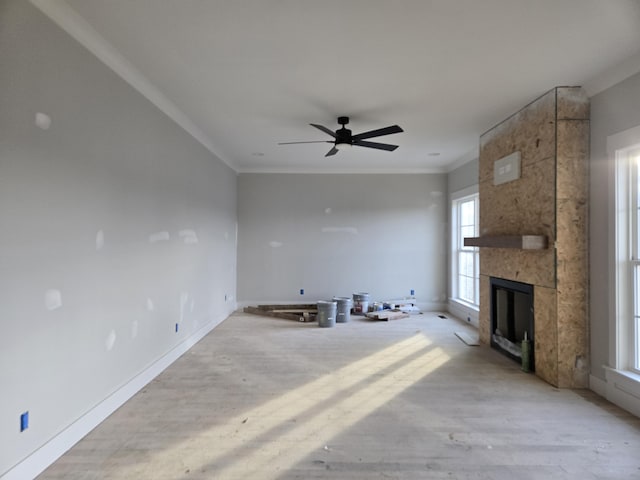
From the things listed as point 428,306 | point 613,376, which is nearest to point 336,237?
point 428,306

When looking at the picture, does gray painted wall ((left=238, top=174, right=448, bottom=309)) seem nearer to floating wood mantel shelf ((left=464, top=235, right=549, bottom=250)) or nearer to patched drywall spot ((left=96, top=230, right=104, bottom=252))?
floating wood mantel shelf ((left=464, top=235, right=549, bottom=250))

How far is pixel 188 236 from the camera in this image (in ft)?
14.4

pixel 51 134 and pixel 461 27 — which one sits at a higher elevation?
pixel 461 27

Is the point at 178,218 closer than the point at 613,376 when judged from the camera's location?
No

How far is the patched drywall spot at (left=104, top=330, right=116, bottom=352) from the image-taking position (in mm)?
2664

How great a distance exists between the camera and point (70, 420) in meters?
2.29

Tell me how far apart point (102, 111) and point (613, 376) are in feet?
15.7

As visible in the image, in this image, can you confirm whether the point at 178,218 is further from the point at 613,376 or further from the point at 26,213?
the point at 613,376

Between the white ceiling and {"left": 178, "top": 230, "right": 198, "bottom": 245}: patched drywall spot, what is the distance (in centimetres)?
134

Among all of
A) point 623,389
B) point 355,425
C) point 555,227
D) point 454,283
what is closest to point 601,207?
point 555,227

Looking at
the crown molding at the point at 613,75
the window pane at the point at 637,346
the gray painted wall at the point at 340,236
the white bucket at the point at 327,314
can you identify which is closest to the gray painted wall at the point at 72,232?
the white bucket at the point at 327,314

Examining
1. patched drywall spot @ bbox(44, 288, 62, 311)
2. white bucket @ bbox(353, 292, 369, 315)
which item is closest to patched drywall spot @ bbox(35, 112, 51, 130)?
patched drywall spot @ bbox(44, 288, 62, 311)

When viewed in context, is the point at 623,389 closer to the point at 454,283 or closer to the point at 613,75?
the point at 613,75

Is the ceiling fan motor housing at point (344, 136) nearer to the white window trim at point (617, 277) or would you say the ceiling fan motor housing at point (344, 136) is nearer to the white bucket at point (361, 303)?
the white window trim at point (617, 277)
